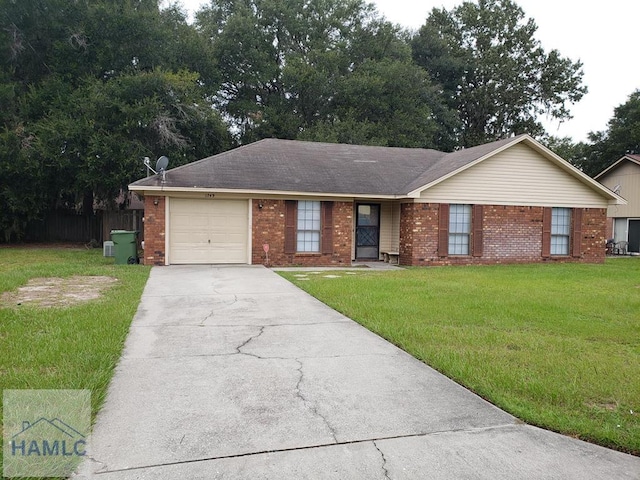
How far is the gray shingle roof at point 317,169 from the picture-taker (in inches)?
571

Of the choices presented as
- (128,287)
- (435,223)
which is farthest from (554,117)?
(128,287)

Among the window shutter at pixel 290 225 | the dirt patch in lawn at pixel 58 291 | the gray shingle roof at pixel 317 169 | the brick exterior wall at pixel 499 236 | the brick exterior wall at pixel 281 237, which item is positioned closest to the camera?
the dirt patch in lawn at pixel 58 291

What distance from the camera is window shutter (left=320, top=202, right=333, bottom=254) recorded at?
50.0ft

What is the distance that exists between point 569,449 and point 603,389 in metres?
1.29

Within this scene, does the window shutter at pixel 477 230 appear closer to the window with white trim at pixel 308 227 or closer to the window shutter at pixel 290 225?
the window with white trim at pixel 308 227

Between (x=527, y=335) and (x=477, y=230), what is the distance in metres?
10.1

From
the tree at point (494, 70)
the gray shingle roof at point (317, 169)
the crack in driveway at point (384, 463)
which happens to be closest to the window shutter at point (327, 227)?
the gray shingle roof at point (317, 169)

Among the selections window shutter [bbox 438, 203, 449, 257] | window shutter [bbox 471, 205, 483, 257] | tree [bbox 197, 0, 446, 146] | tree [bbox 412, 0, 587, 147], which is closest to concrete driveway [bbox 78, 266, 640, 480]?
window shutter [bbox 438, 203, 449, 257]

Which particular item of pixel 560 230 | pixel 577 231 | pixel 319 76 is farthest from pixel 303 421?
pixel 319 76

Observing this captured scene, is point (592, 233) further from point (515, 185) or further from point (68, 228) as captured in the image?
point (68, 228)

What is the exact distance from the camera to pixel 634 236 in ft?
80.4

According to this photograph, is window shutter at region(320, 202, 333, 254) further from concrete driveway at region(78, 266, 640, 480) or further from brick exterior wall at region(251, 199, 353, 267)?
concrete driveway at region(78, 266, 640, 480)

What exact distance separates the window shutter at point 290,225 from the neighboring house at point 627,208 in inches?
701

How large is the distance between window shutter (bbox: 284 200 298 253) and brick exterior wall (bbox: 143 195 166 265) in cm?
357
